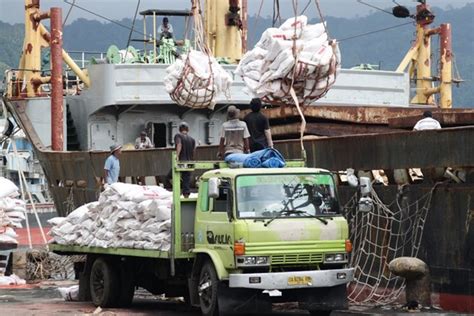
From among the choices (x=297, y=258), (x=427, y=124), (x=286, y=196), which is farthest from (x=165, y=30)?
(x=297, y=258)

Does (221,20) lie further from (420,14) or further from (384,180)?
(384,180)

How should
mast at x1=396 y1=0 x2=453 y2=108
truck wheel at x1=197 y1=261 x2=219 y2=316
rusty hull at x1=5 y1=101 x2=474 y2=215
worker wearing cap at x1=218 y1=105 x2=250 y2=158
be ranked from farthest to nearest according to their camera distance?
mast at x1=396 y1=0 x2=453 y2=108, worker wearing cap at x1=218 y1=105 x2=250 y2=158, rusty hull at x1=5 y1=101 x2=474 y2=215, truck wheel at x1=197 y1=261 x2=219 y2=316

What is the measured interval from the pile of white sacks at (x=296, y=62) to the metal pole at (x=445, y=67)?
18.6m

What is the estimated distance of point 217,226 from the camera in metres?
14.7

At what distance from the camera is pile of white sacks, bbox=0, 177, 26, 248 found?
23.5 metres

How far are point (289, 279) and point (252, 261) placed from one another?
47 cm

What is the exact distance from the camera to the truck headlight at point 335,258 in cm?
1457

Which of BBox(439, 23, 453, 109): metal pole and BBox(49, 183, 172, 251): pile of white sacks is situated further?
BBox(439, 23, 453, 109): metal pole

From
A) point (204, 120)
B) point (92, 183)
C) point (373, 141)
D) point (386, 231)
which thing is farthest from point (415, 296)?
point (204, 120)

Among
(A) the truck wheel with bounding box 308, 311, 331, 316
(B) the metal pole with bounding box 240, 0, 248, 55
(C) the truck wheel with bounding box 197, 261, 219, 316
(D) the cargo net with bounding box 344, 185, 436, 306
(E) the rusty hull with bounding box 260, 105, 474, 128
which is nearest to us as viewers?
(C) the truck wheel with bounding box 197, 261, 219, 316

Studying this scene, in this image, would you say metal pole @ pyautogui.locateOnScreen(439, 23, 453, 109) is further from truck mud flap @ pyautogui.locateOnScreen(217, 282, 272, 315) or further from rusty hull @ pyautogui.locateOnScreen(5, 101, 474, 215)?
truck mud flap @ pyautogui.locateOnScreen(217, 282, 272, 315)

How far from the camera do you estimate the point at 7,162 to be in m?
76.8

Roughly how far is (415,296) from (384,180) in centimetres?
234

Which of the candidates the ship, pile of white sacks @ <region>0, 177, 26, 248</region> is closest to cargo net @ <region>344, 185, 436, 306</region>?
the ship
